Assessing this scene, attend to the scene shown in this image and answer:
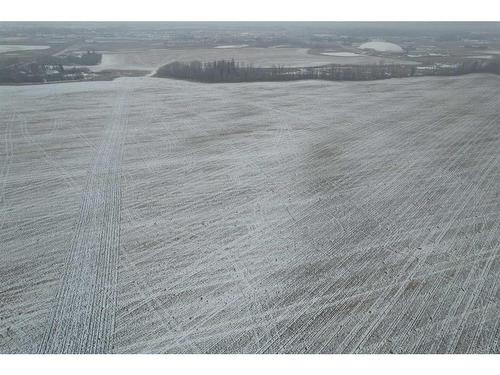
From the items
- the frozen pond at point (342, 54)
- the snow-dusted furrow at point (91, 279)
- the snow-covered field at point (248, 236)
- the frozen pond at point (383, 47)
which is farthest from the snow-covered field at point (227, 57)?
the snow-dusted furrow at point (91, 279)

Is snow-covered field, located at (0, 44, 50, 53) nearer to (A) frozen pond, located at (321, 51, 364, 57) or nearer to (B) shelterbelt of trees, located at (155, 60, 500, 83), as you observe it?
(B) shelterbelt of trees, located at (155, 60, 500, 83)

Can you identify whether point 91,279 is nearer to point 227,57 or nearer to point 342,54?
point 227,57

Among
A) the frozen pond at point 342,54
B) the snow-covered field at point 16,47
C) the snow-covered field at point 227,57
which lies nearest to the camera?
the snow-covered field at point 227,57

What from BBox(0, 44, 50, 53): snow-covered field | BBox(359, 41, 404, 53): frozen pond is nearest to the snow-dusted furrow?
BBox(0, 44, 50, 53): snow-covered field

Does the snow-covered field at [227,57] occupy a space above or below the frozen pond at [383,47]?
below

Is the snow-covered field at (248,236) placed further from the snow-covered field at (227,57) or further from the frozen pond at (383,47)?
the frozen pond at (383,47)

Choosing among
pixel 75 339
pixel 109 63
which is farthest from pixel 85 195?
pixel 109 63
